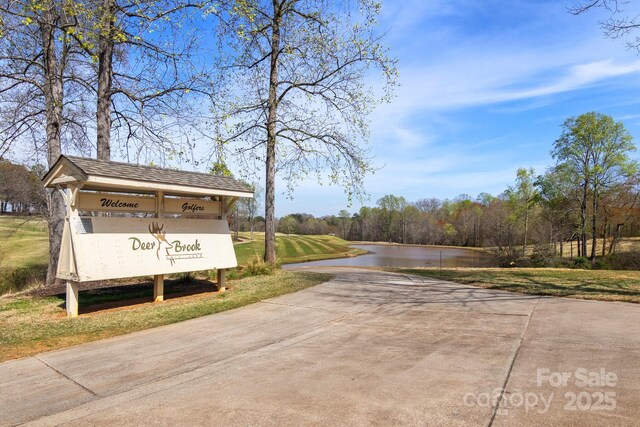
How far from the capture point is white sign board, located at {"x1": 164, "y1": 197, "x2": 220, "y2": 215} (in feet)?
28.2

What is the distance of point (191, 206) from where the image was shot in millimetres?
9016

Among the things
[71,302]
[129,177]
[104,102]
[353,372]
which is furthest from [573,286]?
[104,102]

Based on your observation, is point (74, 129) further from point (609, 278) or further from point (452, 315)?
point (609, 278)

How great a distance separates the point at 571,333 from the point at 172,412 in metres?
5.06

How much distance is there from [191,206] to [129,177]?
6.13 feet

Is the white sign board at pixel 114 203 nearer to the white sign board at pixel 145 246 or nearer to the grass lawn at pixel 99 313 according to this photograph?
the white sign board at pixel 145 246

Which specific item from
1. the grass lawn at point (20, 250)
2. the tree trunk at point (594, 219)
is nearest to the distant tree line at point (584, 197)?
the tree trunk at point (594, 219)

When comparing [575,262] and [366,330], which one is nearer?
[366,330]

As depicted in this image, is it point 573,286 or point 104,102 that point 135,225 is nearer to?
point 104,102

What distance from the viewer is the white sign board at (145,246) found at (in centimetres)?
694

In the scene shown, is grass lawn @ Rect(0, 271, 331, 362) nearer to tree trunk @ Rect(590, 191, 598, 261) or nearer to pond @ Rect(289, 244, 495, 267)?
pond @ Rect(289, 244, 495, 267)

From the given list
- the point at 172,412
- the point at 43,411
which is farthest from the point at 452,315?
the point at 43,411

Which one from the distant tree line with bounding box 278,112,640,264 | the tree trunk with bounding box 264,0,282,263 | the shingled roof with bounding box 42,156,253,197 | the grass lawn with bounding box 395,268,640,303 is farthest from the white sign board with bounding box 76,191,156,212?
the distant tree line with bounding box 278,112,640,264

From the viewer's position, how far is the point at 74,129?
13469 mm
